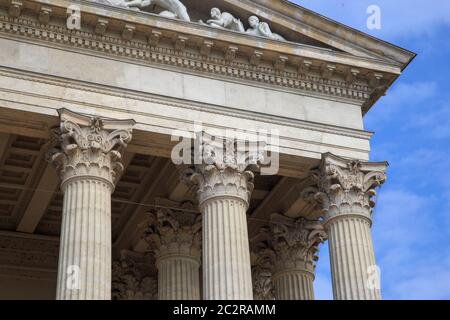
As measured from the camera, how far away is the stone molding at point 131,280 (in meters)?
39.2

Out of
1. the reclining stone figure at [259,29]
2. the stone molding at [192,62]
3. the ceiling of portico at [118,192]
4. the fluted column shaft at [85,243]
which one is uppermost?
the reclining stone figure at [259,29]

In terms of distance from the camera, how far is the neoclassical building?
30.3 meters

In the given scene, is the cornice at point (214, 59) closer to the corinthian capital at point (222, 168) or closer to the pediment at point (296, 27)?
the pediment at point (296, 27)

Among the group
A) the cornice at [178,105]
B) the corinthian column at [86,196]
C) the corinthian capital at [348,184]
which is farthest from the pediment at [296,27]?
the corinthian column at [86,196]

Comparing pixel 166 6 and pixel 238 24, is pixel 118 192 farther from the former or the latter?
pixel 238 24

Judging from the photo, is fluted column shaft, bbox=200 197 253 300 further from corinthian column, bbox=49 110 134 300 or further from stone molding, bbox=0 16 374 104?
stone molding, bbox=0 16 374 104

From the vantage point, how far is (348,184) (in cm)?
3319

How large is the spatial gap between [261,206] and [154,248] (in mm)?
4677

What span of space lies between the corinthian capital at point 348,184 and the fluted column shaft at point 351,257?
39cm

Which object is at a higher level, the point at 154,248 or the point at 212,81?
the point at 212,81

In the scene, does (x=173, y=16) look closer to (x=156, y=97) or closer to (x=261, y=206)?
(x=156, y=97)

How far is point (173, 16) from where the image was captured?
110 feet

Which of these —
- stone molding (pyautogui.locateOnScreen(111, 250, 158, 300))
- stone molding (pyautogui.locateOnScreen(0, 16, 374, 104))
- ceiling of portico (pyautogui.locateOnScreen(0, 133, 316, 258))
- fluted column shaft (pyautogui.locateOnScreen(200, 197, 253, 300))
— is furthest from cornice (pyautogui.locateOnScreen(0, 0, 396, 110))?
stone molding (pyautogui.locateOnScreen(111, 250, 158, 300))

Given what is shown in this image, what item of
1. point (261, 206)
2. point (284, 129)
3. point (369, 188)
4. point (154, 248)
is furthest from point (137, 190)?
point (369, 188)
